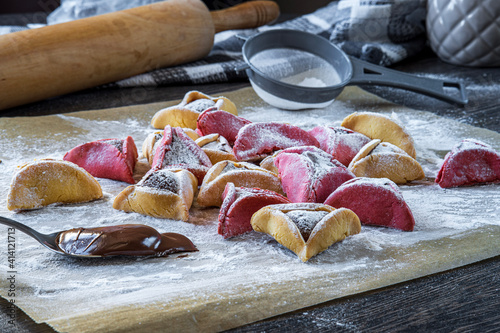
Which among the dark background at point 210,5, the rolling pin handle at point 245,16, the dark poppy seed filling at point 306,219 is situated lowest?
the dark background at point 210,5

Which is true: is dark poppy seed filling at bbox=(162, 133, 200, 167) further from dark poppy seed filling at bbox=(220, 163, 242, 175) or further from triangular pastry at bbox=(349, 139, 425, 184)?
triangular pastry at bbox=(349, 139, 425, 184)

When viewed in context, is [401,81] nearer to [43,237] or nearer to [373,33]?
[373,33]

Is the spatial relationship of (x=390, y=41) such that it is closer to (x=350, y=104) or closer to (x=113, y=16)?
(x=350, y=104)

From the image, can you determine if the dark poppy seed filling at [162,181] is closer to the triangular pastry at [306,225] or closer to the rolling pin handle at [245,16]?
the triangular pastry at [306,225]

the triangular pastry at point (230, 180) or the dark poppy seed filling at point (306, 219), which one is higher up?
the dark poppy seed filling at point (306, 219)

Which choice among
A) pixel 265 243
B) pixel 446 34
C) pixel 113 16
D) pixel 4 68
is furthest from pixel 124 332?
pixel 446 34

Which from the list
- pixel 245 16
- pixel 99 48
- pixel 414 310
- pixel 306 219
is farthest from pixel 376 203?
pixel 245 16

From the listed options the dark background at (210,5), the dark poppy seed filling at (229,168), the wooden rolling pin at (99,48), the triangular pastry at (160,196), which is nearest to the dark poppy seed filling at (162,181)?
the triangular pastry at (160,196)
